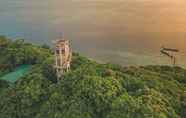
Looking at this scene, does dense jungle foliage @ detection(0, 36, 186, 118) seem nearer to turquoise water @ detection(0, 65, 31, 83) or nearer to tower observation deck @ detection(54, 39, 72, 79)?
tower observation deck @ detection(54, 39, 72, 79)

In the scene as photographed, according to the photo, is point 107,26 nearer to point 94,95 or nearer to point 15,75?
point 15,75

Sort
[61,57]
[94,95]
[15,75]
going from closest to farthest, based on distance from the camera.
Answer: [94,95] → [61,57] → [15,75]

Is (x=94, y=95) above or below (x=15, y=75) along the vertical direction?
above

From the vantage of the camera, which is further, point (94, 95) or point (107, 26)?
point (107, 26)

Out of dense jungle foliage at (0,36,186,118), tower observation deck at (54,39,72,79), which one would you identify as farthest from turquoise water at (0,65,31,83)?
tower observation deck at (54,39,72,79)

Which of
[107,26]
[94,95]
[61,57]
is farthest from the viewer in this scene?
[107,26]

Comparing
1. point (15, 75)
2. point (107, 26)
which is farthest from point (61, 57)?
point (107, 26)
